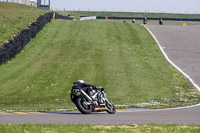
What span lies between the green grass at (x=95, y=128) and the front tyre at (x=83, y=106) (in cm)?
298

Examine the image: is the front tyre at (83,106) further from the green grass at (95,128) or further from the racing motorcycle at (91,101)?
the green grass at (95,128)

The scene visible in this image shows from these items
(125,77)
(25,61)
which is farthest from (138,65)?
(25,61)

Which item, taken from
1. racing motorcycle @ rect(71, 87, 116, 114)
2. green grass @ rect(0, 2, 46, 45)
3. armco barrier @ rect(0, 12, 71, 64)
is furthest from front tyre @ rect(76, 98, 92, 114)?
green grass @ rect(0, 2, 46, 45)

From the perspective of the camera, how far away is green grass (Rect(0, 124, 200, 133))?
1073 centimetres

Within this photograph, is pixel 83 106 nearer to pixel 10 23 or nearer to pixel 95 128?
pixel 95 128

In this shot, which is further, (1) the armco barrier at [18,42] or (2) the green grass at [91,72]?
(1) the armco barrier at [18,42]

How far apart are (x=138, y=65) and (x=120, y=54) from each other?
497cm

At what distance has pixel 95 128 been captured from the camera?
36.9 feet

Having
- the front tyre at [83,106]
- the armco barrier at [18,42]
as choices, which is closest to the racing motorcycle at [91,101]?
the front tyre at [83,106]

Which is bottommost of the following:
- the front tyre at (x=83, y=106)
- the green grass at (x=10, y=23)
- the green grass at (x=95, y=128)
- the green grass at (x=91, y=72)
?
the green grass at (x=91, y=72)

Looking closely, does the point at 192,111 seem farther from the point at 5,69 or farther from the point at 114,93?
the point at 5,69

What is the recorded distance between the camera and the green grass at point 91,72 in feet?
68.4

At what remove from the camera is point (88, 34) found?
46.0 meters

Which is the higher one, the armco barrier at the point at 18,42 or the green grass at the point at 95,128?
the green grass at the point at 95,128
